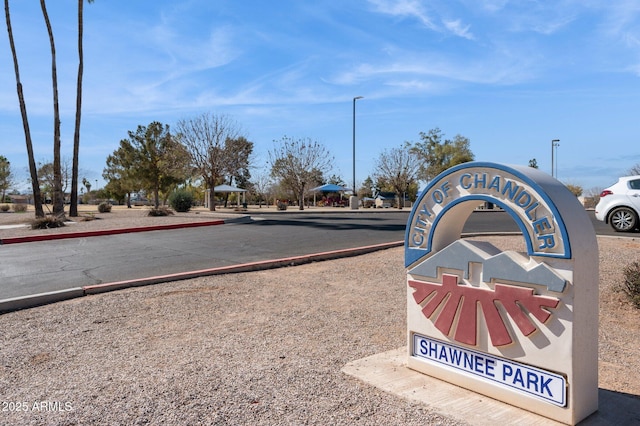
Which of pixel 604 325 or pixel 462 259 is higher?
pixel 462 259

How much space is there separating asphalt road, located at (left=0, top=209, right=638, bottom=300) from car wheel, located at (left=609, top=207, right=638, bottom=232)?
632cm

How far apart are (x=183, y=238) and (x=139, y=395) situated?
454 inches

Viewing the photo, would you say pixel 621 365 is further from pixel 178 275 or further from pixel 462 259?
pixel 178 275

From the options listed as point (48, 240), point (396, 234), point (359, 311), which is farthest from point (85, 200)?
point (359, 311)

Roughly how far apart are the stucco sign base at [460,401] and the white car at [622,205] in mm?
12057

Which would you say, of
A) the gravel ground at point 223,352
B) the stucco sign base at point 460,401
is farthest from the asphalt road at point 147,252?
the stucco sign base at point 460,401

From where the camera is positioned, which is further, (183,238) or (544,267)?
(183,238)

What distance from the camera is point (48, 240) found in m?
14.8

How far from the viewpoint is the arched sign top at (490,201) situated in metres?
3.20

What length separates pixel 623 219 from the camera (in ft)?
45.4

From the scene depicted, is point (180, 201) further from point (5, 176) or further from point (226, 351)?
point (5, 176)

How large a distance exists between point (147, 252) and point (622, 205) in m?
13.3

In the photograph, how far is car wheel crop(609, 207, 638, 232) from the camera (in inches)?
538

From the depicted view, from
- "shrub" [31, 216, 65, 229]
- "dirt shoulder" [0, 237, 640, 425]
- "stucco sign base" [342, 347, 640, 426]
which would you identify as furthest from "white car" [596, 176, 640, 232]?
"shrub" [31, 216, 65, 229]
